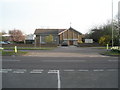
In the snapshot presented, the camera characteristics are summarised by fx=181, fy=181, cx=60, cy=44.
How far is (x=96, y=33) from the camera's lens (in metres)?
62.8

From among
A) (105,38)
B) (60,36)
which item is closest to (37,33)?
(60,36)

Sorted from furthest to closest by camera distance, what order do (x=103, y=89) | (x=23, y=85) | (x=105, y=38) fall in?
(x=105, y=38) → (x=23, y=85) → (x=103, y=89)

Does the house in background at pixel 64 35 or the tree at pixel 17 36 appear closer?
the house in background at pixel 64 35

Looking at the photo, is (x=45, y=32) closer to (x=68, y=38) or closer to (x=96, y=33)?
(x=68, y=38)

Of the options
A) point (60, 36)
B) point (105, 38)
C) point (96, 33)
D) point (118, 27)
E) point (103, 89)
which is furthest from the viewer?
point (60, 36)

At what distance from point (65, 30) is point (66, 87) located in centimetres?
6779

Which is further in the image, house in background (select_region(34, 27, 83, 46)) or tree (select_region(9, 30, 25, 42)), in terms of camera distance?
tree (select_region(9, 30, 25, 42))

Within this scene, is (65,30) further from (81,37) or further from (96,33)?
(96,33)

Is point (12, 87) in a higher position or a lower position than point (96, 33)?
lower

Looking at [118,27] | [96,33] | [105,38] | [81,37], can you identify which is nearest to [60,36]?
[81,37]

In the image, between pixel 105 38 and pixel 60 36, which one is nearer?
pixel 105 38

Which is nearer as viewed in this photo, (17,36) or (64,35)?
(64,35)

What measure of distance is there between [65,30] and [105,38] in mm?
26376

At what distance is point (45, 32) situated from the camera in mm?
73938
